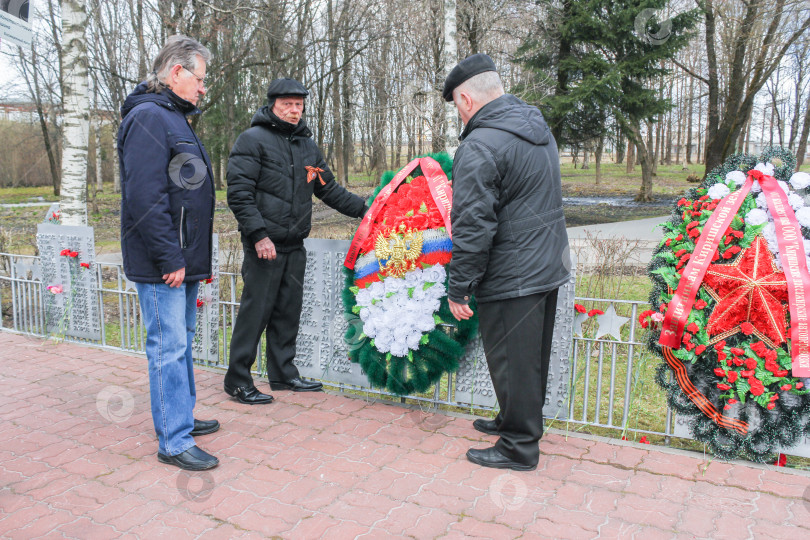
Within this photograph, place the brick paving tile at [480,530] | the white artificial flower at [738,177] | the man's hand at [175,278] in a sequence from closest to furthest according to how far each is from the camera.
A: the brick paving tile at [480,530] → the man's hand at [175,278] → the white artificial flower at [738,177]

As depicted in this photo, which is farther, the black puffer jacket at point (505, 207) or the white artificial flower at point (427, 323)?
the white artificial flower at point (427, 323)

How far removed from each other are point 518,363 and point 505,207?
80 centimetres

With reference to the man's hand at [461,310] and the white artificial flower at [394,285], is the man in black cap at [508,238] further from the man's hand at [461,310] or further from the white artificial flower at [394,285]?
the white artificial flower at [394,285]

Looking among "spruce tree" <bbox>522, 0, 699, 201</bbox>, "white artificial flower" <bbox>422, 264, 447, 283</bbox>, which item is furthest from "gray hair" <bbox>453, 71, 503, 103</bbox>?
"spruce tree" <bbox>522, 0, 699, 201</bbox>

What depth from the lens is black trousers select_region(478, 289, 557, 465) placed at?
121 inches

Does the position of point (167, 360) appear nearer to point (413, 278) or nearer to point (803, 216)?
point (413, 278)

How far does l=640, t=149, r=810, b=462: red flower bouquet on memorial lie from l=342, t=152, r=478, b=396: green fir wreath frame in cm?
113

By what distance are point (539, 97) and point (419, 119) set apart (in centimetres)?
373

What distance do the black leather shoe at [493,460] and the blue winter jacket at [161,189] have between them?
180 cm

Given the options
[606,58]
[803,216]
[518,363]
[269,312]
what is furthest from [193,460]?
[606,58]

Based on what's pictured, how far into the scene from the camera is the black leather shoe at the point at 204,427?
11.8ft

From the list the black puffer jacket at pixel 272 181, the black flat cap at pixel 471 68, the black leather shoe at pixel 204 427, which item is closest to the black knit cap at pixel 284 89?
the black puffer jacket at pixel 272 181

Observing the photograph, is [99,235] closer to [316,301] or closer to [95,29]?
[95,29]

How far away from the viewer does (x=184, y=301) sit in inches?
127
